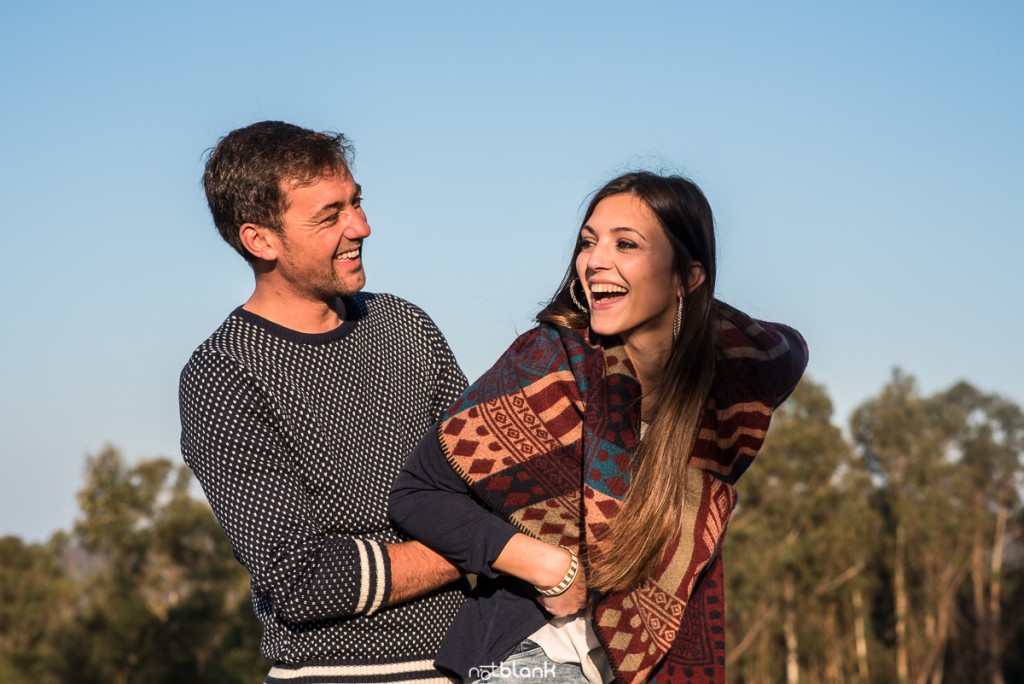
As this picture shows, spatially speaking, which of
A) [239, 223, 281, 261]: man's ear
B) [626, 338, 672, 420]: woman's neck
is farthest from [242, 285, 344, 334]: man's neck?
[626, 338, 672, 420]: woman's neck

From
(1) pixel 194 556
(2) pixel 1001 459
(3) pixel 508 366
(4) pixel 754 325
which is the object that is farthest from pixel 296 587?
(2) pixel 1001 459

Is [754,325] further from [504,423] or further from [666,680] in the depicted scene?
[666,680]

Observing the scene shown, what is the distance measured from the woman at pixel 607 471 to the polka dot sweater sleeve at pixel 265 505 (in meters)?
0.21

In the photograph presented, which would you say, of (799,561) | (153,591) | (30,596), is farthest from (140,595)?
(799,561)

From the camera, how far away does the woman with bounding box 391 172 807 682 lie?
296 cm

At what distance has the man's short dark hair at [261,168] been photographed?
3.28 m

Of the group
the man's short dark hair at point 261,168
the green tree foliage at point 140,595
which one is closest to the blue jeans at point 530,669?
the man's short dark hair at point 261,168

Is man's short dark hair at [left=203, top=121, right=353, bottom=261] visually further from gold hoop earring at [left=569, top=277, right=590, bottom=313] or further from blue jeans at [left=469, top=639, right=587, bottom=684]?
blue jeans at [left=469, top=639, right=587, bottom=684]

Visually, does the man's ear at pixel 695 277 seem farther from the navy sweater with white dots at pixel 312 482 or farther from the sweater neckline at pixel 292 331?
the sweater neckline at pixel 292 331

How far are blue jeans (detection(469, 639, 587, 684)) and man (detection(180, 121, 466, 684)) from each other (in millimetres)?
266

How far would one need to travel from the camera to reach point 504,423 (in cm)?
306

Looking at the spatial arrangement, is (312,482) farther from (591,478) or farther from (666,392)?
(666,392)

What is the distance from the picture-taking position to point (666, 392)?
10.1 ft

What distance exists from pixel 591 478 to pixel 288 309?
100cm
